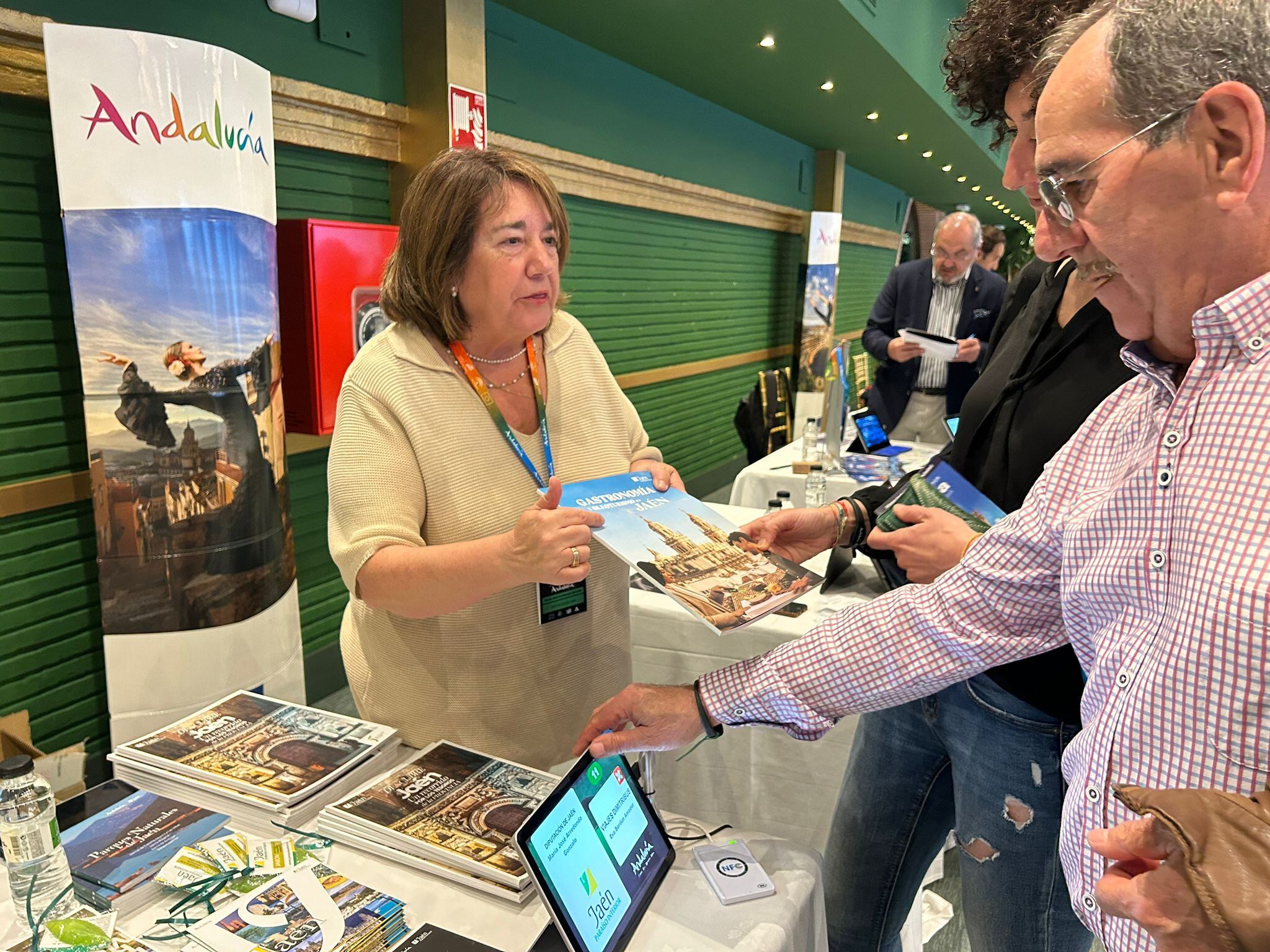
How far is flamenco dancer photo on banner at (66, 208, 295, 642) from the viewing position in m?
2.30

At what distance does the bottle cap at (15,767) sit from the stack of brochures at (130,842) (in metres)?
0.16

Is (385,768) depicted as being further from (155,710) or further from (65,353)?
(65,353)

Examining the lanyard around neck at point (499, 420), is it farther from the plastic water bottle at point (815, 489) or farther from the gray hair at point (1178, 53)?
the plastic water bottle at point (815, 489)

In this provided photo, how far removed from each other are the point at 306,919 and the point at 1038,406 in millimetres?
1326

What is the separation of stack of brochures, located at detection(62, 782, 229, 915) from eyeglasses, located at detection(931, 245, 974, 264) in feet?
14.4

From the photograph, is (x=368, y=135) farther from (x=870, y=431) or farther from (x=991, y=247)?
(x=991, y=247)

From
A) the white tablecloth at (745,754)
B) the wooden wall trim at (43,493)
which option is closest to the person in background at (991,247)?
the white tablecloth at (745,754)

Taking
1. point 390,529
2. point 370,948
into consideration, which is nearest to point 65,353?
point 390,529

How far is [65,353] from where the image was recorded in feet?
9.13

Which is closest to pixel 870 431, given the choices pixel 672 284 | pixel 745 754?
pixel 745 754

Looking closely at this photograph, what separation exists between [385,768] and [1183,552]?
126 centimetres

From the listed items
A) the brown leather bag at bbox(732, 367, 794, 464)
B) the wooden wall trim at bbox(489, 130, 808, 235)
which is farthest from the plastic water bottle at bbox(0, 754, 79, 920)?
the brown leather bag at bbox(732, 367, 794, 464)

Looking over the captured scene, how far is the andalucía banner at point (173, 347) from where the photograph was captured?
86.7 inches

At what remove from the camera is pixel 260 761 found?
4.54 feet
